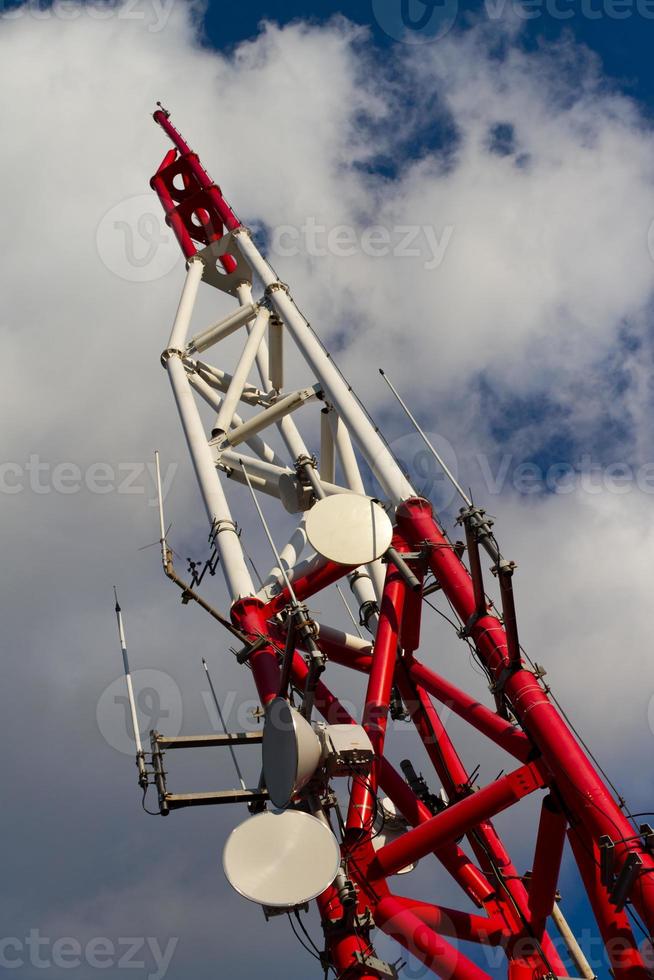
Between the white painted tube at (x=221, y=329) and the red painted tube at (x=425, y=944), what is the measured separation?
1382 cm

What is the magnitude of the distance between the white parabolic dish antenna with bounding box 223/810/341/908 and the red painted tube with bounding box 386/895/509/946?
62.9 inches

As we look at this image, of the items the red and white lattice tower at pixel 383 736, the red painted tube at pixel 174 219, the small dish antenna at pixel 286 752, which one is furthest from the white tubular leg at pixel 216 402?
the small dish antenna at pixel 286 752

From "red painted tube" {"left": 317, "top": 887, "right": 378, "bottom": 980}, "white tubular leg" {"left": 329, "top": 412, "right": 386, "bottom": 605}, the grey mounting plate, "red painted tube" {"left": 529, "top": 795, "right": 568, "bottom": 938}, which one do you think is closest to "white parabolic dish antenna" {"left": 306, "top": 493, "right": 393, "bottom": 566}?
"white tubular leg" {"left": 329, "top": 412, "right": 386, "bottom": 605}

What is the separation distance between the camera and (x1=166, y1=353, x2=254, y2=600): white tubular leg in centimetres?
1766

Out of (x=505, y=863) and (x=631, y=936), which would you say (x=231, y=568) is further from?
(x=631, y=936)

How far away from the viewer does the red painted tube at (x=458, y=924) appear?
13.2 metres

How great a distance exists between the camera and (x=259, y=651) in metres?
16.3

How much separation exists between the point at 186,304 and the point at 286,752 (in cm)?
1352

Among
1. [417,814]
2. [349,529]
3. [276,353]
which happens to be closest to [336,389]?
[349,529]

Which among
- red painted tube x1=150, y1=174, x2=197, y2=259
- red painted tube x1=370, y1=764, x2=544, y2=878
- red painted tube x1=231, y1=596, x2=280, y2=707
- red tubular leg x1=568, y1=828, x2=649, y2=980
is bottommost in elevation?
red tubular leg x1=568, y1=828, x2=649, y2=980

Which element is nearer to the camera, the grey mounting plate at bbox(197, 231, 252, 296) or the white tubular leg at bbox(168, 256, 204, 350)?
the white tubular leg at bbox(168, 256, 204, 350)

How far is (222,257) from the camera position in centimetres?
2638

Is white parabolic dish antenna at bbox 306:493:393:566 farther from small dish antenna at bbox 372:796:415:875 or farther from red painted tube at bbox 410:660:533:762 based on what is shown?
small dish antenna at bbox 372:796:415:875

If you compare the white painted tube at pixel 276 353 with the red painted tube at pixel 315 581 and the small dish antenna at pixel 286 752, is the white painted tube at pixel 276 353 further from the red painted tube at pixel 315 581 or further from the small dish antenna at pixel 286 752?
the small dish antenna at pixel 286 752
